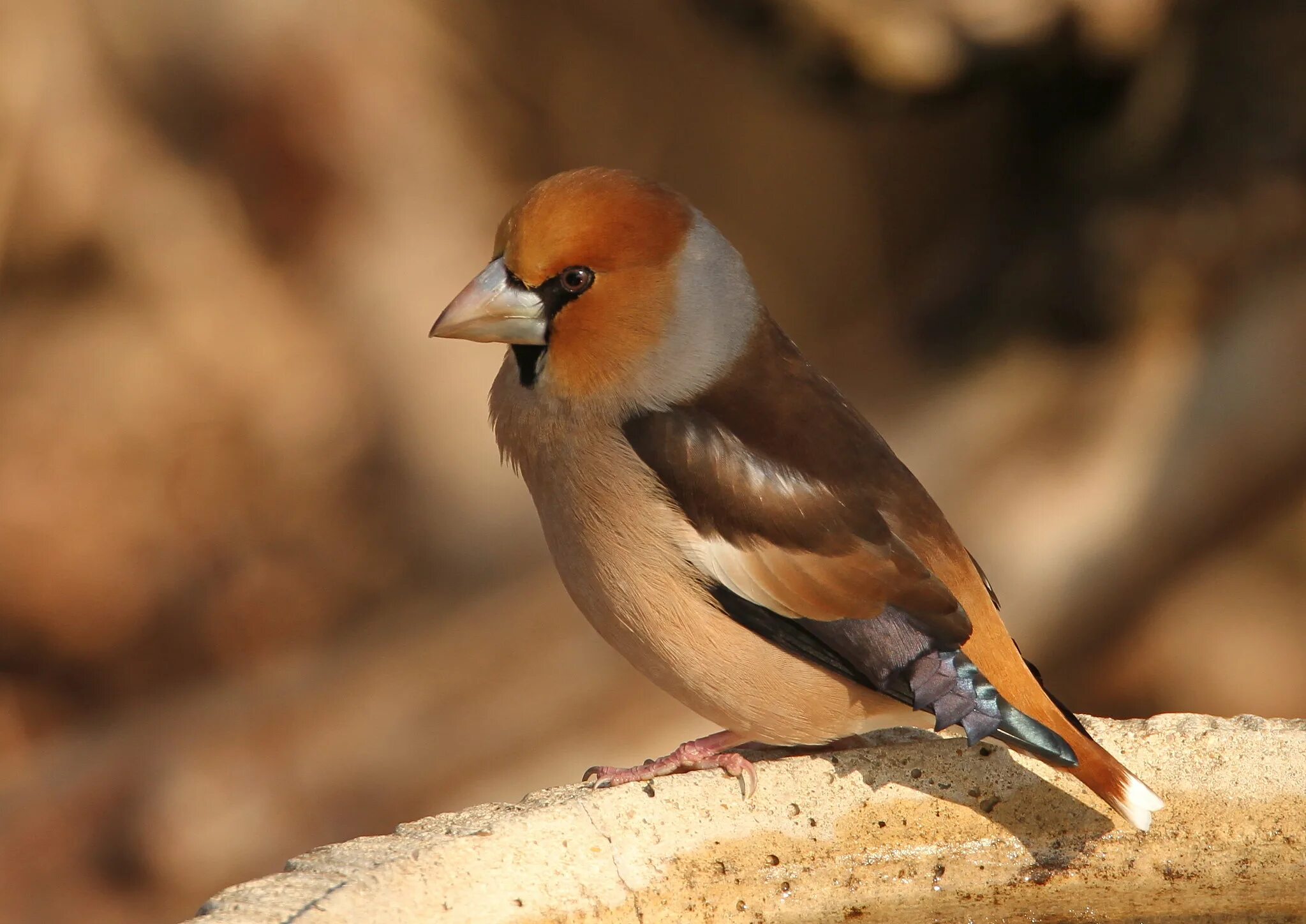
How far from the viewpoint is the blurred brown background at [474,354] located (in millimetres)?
4703

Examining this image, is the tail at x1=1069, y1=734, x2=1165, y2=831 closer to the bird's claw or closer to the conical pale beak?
the bird's claw

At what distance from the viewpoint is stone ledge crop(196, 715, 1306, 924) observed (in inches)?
96.0

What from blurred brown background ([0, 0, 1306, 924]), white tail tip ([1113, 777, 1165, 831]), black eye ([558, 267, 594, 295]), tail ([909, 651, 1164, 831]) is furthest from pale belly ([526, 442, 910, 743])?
blurred brown background ([0, 0, 1306, 924])

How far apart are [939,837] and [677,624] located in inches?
23.1

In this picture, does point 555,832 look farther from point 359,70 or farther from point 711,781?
point 359,70

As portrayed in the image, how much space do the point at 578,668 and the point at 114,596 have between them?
7.31 ft

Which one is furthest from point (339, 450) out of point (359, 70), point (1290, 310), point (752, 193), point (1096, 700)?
point (1290, 310)

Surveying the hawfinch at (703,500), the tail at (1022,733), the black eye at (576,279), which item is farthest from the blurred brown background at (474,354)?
the tail at (1022,733)

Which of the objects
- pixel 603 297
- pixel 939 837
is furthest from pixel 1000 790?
pixel 603 297

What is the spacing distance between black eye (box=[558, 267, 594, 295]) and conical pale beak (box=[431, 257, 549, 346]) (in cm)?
6

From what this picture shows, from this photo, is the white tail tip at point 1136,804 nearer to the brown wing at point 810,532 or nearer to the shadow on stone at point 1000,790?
the shadow on stone at point 1000,790

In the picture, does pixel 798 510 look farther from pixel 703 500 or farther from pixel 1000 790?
pixel 1000 790

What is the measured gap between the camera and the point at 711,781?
2.58m

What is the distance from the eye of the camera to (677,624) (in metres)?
2.80
